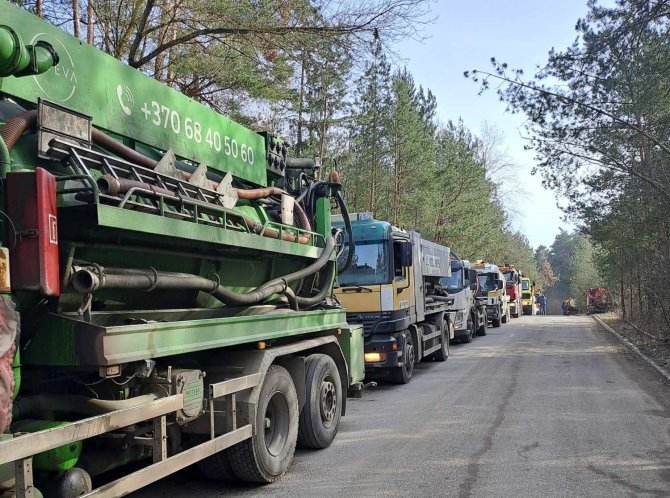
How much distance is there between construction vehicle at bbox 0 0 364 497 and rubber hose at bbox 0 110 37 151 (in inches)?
0.4

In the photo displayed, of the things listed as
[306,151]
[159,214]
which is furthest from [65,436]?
[306,151]

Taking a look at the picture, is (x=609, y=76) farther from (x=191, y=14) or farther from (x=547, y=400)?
(x=191, y=14)

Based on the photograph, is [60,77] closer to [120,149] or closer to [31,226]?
[120,149]

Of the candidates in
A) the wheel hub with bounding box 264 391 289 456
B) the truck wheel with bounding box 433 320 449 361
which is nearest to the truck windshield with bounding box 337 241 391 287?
the truck wheel with bounding box 433 320 449 361

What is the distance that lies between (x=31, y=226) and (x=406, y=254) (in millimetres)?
8691

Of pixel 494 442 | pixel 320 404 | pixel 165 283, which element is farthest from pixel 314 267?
pixel 494 442

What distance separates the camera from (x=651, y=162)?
49.9 ft

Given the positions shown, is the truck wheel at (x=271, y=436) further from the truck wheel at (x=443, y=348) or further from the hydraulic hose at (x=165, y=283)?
the truck wheel at (x=443, y=348)

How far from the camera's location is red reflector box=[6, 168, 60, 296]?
320cm

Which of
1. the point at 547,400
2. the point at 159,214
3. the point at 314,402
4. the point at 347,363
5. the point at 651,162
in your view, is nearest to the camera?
the point at 159,214

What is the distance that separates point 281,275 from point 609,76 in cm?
916

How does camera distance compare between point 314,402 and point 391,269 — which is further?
point 391,269

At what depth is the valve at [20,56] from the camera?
10.8ft

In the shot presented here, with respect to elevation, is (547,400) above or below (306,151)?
below
